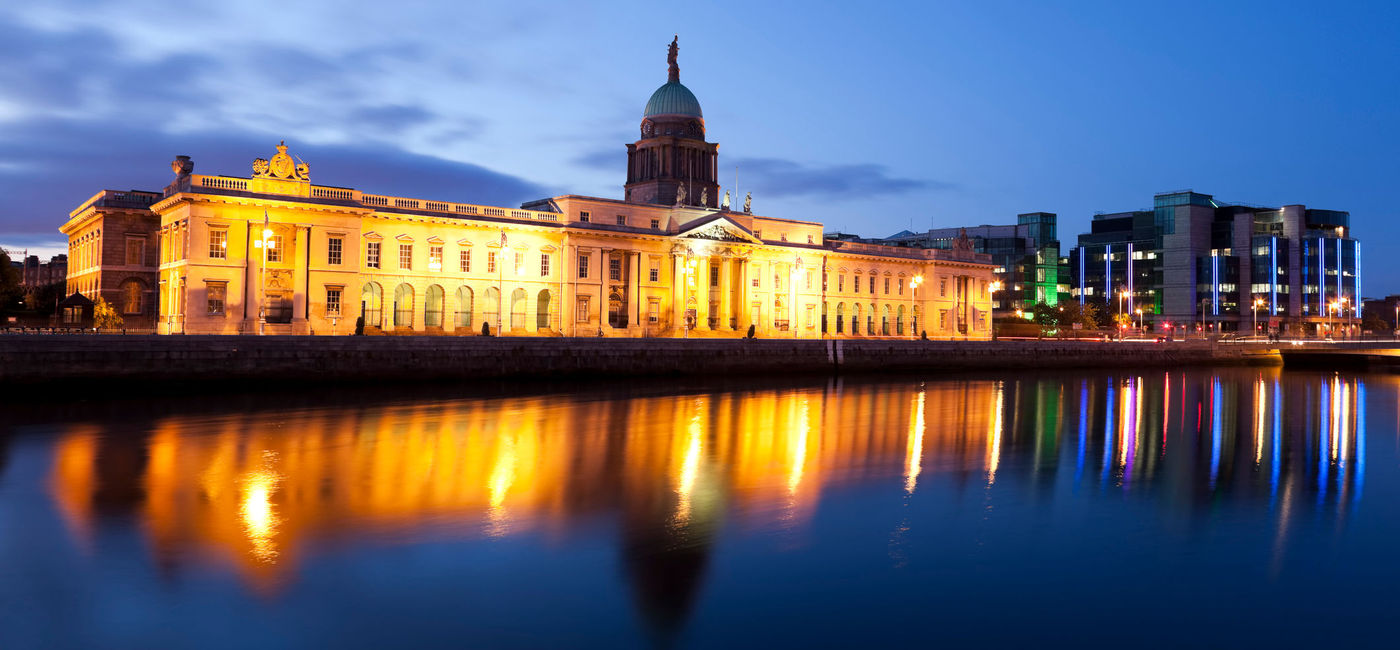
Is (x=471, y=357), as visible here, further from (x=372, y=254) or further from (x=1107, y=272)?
(x=1107, y=272)

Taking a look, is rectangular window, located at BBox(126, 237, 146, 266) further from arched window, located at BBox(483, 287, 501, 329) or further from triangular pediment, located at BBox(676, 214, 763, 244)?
triangular pediment, located at BBox(676, 214, 763, 244)

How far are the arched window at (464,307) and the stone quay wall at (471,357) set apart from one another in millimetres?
20397

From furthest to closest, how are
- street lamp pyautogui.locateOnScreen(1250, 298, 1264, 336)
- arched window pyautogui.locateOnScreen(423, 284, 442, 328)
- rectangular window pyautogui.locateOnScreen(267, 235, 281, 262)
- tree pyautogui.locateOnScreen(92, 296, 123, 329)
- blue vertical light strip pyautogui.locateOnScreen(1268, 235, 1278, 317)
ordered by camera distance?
blue vertical light strip pyautogui.locateOnScreen(1268, 235, 1278, 317), street lamp pyautogui.locateOnScreen(1250, 298, 1264, 336), arched window pyautogui.locateOnScreen(423, 284, 442, 328), rectangular window pyautogui.locateOnScreen(267, 235, 281, 262), tree pyautogui.locateOnScreen(92, 296, 123, 329)

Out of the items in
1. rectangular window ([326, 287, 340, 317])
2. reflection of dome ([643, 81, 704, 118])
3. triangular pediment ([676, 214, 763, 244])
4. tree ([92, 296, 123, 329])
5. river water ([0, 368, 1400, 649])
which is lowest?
river water ([0, 368, 1400, 649])

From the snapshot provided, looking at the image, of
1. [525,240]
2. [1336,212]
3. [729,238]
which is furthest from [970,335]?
[1336,212]

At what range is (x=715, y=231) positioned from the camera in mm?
78062

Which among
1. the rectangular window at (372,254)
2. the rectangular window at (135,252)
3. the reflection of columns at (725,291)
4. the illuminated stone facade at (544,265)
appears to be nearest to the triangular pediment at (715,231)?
the illuminated stone facade at (544,265)

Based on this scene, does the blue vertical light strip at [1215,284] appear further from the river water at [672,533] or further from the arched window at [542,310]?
the river water at [672,533]

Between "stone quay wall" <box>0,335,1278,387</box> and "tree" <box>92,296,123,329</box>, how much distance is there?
64.1 ft

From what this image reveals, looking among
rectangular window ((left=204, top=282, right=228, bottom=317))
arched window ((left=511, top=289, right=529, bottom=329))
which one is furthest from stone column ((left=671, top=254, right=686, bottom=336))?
rectangular window ((left=204, top=282, right=228, bottom=317))

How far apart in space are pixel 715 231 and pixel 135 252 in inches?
1552

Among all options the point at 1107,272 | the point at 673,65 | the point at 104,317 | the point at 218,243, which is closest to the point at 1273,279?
the point at 1107,272

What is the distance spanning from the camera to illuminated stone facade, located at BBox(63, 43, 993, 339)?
190ft

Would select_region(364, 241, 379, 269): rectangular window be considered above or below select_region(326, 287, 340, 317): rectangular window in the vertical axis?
above
